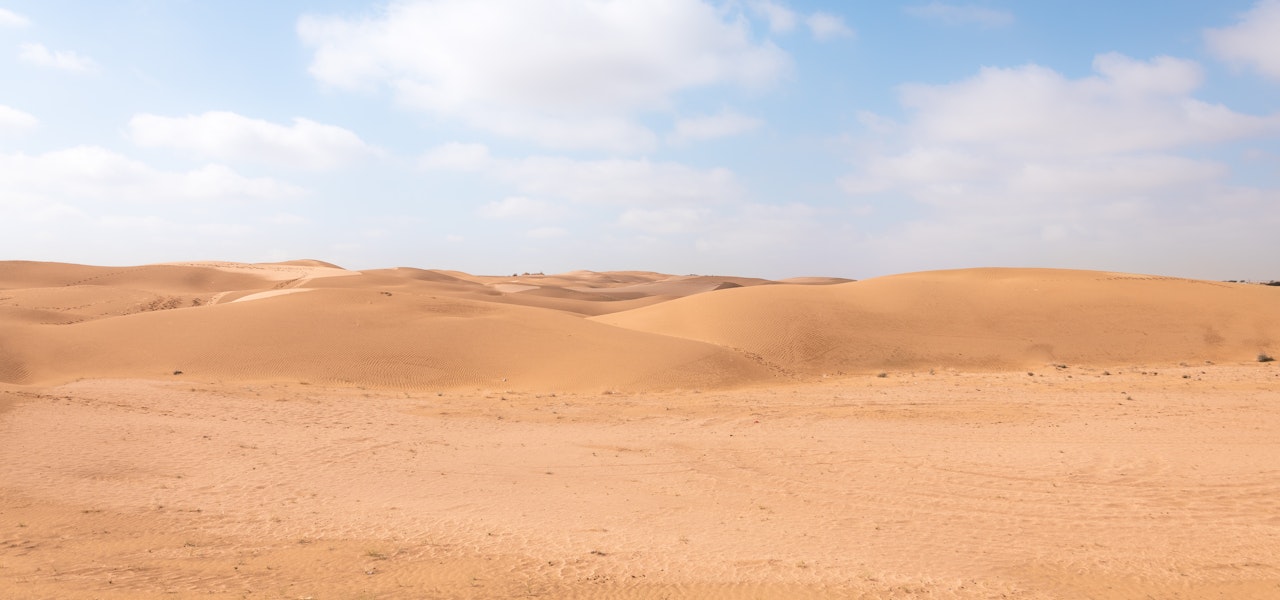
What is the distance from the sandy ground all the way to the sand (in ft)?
0.16

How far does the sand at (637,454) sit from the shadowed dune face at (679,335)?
13 cm

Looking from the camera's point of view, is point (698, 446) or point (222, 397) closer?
point (698, 446)

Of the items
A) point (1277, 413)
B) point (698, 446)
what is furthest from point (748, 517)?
point (1277, 413)

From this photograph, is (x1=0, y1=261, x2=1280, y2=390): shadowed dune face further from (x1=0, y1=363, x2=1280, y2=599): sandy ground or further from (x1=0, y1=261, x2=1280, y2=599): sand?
(x1=0, y1=363, x2=1280, y2=599): sandy ground

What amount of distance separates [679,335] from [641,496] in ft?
50.8

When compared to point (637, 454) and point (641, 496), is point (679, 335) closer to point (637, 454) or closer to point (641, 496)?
point (637, 454)

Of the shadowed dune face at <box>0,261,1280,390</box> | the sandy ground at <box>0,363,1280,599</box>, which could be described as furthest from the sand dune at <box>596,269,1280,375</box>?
the sandy ground at <box>0,363,1280,599</box>

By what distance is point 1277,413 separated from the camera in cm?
1375

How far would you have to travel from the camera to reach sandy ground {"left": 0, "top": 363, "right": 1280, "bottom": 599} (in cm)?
678

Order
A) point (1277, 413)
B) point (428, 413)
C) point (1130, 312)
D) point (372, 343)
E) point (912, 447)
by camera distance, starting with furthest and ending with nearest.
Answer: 1. point (1130, 312)
2. point (372, 343)
3. point (428, 413)
4. point (1277, 413)
5. point (912, 447)

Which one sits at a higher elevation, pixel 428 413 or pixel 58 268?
pixel 58 268

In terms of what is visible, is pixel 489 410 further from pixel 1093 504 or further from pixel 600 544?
pixel 1093 504

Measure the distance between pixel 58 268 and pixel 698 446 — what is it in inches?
2255

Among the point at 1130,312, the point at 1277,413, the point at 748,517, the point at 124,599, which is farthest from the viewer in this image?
the point at 1130,312
